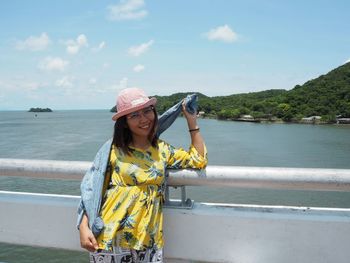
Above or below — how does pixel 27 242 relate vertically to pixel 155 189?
below

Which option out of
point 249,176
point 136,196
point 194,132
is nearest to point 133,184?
point 136,196

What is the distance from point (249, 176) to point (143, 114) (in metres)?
0.61

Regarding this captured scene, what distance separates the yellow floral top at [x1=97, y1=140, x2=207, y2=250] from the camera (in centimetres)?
175

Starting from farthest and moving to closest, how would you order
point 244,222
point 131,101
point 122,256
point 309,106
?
point 309,106 → point 244,222 → point 131,101 → point 122,256

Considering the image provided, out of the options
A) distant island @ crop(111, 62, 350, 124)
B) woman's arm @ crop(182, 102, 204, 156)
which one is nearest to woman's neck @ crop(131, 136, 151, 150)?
woman's arm @ crop(182, 102, 204, 156)

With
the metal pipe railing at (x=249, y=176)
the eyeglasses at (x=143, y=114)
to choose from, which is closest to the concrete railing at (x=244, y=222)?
the metal pipe railing at (x=249, y=176)

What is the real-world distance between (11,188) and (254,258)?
12.2 m

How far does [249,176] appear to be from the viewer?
1.84 metres

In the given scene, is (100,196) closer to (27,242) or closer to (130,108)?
(130,108)

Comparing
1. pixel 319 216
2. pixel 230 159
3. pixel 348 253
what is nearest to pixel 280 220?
pixel 319 216

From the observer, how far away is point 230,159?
24.4 meters

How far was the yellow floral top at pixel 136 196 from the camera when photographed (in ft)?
5.73

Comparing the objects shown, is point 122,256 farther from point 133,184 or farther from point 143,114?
point 143,114

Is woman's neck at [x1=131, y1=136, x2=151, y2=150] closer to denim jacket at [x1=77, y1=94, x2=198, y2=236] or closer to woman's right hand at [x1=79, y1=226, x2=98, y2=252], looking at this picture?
denim jacket at [x1=77, y1=94, x2=198, y2=236]
